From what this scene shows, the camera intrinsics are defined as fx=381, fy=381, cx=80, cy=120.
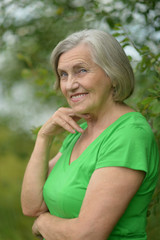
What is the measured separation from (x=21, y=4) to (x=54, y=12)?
0.35m

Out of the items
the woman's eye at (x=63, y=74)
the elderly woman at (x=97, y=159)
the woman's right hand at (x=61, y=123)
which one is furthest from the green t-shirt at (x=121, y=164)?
Answer: the woman's eye at (x=63, y=74)

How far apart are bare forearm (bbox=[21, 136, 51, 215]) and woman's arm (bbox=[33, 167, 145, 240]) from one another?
556 millimetres

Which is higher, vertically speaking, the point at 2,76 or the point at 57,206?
the point at 57,206

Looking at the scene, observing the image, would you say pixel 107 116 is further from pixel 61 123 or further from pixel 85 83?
pixel 61 123

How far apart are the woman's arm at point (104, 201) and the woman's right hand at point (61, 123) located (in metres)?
0.52

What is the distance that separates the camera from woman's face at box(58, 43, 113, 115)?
1.94m

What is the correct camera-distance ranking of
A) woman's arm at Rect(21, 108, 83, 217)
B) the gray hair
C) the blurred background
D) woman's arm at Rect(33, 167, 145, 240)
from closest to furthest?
woman's arm at Rect(33, 167, 145, 240) → the gray hair → woman's arm at Rect(21, 108, 83, 217) → the blurred background

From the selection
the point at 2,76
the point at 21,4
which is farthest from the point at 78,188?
the point at 2,76

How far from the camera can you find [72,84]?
6.54 feet

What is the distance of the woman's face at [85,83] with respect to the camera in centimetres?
194

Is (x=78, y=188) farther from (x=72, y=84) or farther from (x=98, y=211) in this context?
(x=72, y=84)

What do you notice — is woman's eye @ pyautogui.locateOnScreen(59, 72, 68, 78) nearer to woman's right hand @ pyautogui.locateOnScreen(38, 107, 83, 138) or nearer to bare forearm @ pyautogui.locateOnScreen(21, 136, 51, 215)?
woman's right hand @ pyautogui.locateOnScreen(38, 107, 83, 138)

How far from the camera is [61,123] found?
2.22 meters

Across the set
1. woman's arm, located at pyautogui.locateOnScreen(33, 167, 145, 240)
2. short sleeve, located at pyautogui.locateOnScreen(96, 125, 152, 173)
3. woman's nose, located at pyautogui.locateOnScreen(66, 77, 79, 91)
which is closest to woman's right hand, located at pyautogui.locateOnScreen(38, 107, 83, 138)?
woman's nose, located at pyautogui.locateOnScreen(66, 77, 79, 91)
